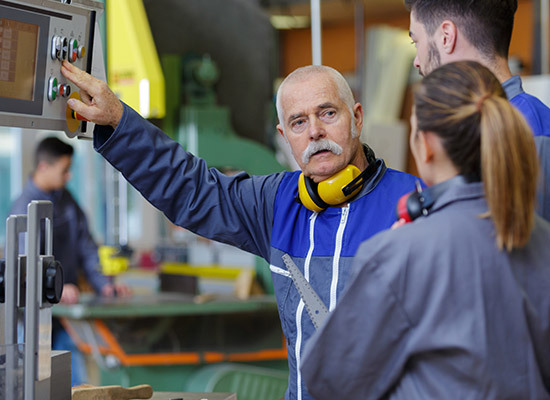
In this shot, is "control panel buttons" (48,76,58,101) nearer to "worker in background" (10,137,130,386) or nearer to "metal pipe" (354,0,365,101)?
"worker in background" (10,137,130,386)

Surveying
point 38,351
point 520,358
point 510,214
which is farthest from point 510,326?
point 38,351

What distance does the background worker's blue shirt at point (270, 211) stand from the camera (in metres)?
1.67

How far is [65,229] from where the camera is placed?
450 cm

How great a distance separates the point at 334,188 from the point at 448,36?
16.1 inches

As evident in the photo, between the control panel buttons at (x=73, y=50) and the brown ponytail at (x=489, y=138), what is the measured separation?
2.67ft

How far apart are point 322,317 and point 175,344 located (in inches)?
92.5

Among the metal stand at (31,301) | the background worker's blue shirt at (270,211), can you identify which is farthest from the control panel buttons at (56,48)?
the metal stand at (31,301)

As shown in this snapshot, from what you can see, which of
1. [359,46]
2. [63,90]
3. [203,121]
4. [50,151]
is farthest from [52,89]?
[359,46]

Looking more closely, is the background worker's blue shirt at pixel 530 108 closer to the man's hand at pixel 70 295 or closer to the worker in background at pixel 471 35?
the worker in background at pixel 471 35

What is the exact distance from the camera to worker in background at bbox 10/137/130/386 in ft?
13.5

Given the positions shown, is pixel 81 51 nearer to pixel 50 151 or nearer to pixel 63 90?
pixel 63 90

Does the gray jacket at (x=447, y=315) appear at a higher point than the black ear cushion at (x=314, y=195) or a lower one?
lower

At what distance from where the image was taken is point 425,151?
1.22 meters

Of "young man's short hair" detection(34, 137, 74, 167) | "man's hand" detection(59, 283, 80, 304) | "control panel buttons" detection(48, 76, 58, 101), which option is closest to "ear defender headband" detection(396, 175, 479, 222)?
"control panel buttons" detection(48, 76, 58, 101)
